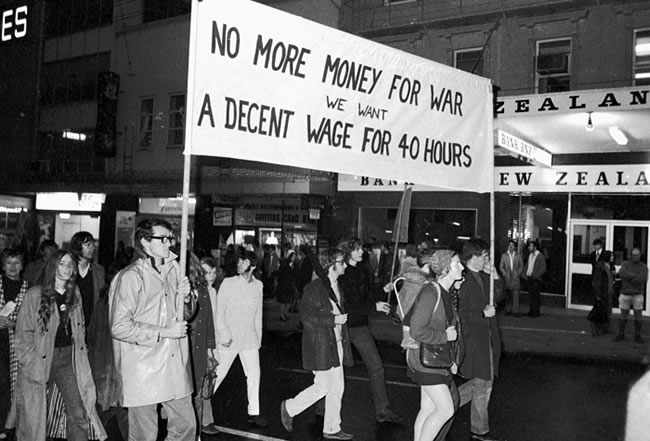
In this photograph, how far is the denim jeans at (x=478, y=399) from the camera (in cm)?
657

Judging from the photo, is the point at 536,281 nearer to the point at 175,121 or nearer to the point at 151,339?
the point at 151,339

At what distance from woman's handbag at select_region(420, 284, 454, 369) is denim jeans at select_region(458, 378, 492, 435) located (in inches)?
53.2

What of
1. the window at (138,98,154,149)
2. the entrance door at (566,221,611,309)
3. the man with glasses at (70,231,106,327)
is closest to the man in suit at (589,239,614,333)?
the entrance door at (566,221,611,309)

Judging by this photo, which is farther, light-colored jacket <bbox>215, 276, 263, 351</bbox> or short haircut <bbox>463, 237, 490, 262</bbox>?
light-colored jacket <bbox>215, 276, 263, 351</bbox>

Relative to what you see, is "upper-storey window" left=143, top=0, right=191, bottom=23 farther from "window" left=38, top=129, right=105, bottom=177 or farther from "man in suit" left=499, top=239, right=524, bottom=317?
"man in suit" left=499, top=239, right=524, bottom=317

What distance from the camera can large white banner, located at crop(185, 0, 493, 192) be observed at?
4461 millimetres

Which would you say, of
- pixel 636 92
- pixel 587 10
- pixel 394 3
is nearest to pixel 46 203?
pixel 394 3

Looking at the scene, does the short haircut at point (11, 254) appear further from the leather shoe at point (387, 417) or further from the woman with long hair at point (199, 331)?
the leather shoe at point (387, 417)

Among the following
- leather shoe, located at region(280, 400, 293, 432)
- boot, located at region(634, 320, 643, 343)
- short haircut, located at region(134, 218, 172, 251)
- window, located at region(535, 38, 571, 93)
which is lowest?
leather shoe, located at region(280, 400, 293, 432)

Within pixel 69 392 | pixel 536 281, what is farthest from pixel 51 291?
pixel 536 281

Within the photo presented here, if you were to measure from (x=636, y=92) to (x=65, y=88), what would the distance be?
2523 cm

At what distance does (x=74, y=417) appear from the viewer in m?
5.51

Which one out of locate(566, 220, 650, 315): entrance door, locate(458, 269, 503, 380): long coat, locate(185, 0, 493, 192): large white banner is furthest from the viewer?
locate(566, 220, 650, 315): entrance door

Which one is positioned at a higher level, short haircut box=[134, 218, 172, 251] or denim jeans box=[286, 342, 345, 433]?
short haircut box=[134, 218, 172, 251]
